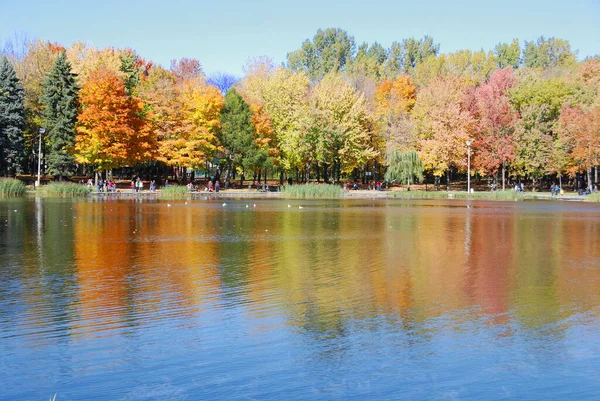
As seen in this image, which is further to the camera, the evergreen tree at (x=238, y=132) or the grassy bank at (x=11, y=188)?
the evergreen tree at (x=238, y=132)

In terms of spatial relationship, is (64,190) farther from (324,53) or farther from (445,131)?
(324,53)

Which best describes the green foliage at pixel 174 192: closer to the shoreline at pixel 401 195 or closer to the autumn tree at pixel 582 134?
the shoreline at pixel 401 195

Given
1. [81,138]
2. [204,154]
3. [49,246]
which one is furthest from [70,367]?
[204,154]

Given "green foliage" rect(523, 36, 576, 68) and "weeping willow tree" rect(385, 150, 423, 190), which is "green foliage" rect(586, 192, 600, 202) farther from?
"green foliage" rect(523, 36, 576, 68)

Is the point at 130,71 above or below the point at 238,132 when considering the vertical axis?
above

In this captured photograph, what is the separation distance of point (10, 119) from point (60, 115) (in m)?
4.50

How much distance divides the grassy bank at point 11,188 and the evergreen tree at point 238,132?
77.1ft

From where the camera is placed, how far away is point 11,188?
167 feet

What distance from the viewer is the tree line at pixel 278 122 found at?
203 ft

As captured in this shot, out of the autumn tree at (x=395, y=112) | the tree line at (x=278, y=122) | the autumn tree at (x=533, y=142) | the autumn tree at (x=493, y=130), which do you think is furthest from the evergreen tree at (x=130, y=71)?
the autumn tree at (x=533, y=142)

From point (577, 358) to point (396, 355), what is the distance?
2.50 meters

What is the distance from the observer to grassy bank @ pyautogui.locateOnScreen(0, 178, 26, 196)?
50.7 meters

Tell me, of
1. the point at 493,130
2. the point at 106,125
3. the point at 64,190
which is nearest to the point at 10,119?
the point at 106,125

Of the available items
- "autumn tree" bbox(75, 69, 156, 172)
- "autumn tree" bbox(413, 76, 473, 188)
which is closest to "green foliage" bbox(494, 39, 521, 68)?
"autumn tree" bbox(413, 76, 473, 188)
